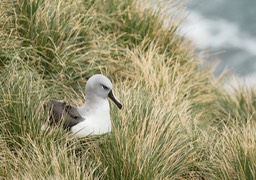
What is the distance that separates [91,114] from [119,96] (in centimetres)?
123

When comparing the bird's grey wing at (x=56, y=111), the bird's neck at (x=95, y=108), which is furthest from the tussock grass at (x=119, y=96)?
the bird's neck at (x=95, y=108)

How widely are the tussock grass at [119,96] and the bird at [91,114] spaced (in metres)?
0.10

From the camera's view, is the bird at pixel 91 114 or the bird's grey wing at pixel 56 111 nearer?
the bird at pixel 91 114

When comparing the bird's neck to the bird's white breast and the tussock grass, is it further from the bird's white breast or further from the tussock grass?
the tussock grass

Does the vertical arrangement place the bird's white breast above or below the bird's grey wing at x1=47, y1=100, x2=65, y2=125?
below

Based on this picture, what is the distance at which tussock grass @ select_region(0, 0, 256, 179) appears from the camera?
608cm

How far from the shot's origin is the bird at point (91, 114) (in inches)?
239

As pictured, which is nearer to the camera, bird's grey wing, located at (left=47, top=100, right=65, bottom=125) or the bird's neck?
the bird's neck

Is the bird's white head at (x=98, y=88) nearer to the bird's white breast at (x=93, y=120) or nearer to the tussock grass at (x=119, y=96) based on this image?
the bird's white breast at (x=93, y=120)

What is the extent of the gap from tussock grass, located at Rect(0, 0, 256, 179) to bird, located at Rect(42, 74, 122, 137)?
10 cm

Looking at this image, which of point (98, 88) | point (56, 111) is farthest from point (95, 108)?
point (56, 111)

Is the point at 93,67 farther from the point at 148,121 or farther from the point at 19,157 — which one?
the point at 19,157

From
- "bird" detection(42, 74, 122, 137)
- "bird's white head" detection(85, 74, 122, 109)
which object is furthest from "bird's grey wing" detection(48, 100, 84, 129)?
"bird's white head" detection(85, 74, 122, 109)

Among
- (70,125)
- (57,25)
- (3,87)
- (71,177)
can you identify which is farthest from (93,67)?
(71,177)
